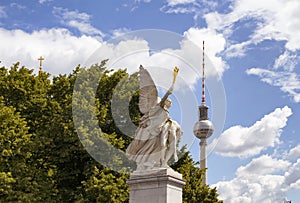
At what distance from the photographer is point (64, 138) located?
76.8ft

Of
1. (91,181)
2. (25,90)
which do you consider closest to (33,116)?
(25,90)

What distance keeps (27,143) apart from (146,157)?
978cm

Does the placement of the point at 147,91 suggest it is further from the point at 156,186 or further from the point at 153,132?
the point at 156,186

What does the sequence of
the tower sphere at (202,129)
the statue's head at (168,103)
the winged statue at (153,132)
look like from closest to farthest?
the winged statue at (153,132), the statue's head at (168,103), the tower sphere at (202,129)

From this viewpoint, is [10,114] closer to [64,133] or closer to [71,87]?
[64,133]

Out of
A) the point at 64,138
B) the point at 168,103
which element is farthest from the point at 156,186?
the point at 64,138

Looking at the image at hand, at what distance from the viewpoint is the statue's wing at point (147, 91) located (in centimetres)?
1511

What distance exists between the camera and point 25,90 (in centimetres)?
2555

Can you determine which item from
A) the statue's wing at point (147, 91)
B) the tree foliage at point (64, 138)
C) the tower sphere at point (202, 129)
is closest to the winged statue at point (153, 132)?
the statue's wing at point (147, 91)

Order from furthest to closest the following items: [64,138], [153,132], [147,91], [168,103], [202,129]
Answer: [202,129], [64,138], [147,91], [168,103], [153,132]

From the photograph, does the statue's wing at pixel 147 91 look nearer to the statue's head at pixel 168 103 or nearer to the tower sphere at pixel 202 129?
the statue's head at pixel 168 103

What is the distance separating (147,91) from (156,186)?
2.81 m

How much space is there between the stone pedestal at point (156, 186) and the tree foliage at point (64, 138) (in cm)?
726

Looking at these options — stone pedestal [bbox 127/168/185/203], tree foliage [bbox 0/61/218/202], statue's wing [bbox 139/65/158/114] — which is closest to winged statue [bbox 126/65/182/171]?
statue's wing [bbox 139/65/158/114]
